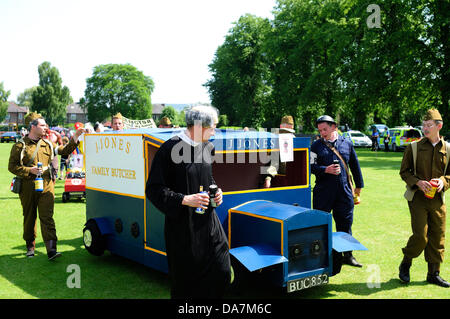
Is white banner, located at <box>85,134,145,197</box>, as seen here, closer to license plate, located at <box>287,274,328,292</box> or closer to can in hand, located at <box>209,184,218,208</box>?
license plate, located at <box>287,274,328,292</box>

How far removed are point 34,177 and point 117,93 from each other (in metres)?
82.5

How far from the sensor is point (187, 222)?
341cm

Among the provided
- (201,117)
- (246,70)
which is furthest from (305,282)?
(246,70)

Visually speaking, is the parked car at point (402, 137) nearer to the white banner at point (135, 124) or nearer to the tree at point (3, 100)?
the white banner at point (135, 124)

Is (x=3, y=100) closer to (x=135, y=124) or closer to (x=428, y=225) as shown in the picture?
(x=135, y=124)

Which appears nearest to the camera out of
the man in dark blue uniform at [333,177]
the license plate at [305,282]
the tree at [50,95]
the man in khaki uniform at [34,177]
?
the license plate at [305,282]

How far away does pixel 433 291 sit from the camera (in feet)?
18.1

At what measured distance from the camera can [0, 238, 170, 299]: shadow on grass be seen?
5.61 metres

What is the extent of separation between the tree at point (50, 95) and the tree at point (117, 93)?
607 inches

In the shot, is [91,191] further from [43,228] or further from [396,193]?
[396,193]

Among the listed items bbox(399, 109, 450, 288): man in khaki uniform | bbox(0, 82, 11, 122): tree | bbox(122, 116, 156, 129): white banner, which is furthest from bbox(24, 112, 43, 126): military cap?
bbox(0, 82, 11, 122): tree

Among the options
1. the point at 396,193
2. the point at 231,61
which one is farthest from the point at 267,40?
the point at 396,193

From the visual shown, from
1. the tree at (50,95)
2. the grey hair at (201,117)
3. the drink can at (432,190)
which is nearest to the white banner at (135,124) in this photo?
the drink can at (432,190)

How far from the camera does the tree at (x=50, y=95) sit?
100562mm
